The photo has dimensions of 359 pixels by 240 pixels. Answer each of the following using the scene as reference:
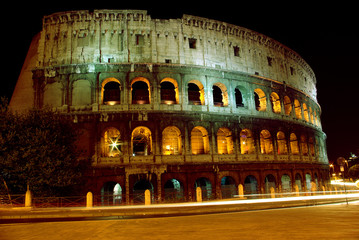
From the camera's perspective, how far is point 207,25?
76.3ft

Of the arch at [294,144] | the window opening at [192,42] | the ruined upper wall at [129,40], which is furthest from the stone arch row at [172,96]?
the window opening at [192,42]

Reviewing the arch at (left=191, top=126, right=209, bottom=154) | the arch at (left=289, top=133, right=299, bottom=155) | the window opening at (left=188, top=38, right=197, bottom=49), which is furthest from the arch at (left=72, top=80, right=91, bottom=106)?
the arch at (left=289, top=133, right=299, bottom=155)

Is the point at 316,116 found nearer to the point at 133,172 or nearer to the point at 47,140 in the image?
the point at 133,172

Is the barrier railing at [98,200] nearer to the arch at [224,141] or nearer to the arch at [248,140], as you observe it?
the arch at [224,141]

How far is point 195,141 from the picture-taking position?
893 inches

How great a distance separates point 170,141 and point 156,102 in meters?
3.47

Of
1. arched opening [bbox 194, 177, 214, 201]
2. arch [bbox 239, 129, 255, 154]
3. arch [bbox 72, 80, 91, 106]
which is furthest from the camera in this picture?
arch [bbox 239, 129, 255, 154]

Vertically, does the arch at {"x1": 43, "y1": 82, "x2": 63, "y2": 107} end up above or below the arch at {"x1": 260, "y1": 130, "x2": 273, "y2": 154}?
above

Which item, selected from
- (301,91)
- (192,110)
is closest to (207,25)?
(192,110)

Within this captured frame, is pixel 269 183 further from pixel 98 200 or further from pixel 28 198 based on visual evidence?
pixel 28 198

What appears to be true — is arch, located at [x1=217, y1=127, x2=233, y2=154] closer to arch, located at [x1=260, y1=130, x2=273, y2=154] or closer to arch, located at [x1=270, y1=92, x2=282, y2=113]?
arch, located at [x1=260, y1=130, x2=273, y2=154]

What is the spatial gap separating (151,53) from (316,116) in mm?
23088

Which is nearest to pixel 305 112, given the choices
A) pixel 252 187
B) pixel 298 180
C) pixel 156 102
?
pixel 298 180

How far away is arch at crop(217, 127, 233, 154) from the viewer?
889 inches
